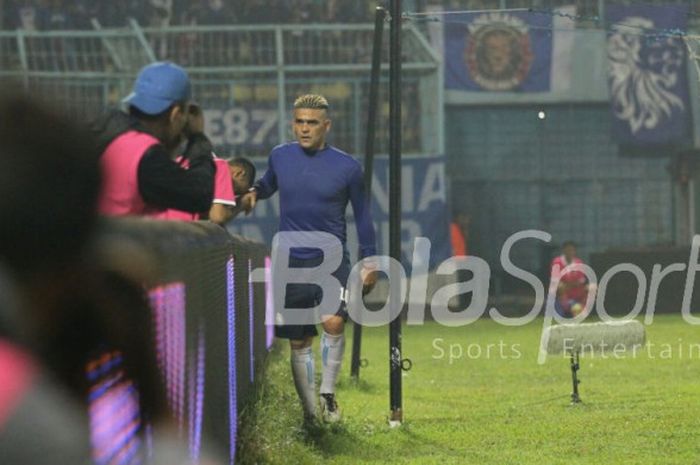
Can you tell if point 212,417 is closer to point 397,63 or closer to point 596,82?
point 397,63

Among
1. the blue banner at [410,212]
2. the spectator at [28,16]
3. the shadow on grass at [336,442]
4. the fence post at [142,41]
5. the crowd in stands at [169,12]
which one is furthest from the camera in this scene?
→ the crowd in stands at [169,12]

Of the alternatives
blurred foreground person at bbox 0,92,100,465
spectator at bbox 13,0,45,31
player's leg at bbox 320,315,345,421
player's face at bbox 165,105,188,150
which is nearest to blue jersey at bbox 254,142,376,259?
player's leg at bbox 320,315,345,421

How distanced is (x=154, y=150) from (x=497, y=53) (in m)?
31.4

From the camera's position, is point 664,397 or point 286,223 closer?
point 286,223

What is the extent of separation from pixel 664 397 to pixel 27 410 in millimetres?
12732

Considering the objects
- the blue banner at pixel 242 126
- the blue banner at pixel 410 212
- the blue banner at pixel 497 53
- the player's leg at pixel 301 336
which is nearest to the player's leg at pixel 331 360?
the player's leg at pixel 301 336

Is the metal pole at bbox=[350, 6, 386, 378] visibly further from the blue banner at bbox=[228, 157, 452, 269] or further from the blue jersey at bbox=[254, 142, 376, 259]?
the blue banner at bbox=[228, 157, 452, 269]

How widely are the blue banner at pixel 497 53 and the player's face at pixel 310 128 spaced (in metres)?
25.5

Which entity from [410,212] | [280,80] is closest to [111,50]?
[280,80]

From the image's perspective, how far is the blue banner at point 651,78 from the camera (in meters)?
37.3

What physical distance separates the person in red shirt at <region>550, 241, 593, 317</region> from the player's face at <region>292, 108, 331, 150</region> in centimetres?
2010

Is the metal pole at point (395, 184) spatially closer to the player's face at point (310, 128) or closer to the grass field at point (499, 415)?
the grass field at point (499, 415)

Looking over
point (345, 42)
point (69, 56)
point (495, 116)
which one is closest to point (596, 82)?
point (495, 116)

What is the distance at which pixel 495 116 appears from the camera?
39.0 meters
